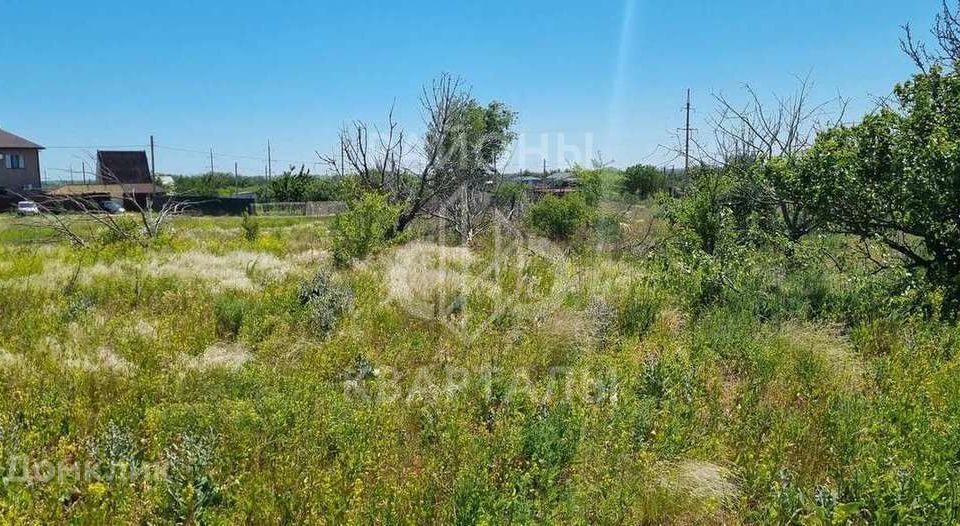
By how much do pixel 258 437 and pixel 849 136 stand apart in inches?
244

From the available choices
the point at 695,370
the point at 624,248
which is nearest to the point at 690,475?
the point at 695,370

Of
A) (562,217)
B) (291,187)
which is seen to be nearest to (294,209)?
(291,187)

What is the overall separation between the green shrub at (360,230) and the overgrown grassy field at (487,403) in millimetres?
3121

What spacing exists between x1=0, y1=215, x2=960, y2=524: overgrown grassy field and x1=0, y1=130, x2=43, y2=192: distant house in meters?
37.8

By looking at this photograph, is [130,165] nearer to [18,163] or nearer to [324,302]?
[18,163]

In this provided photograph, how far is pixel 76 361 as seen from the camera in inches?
174

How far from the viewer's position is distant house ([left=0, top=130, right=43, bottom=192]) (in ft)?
Result: 114

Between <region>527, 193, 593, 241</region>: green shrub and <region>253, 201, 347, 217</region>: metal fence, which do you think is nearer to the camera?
<region>527, 193, 593, 241</region>: green shrub

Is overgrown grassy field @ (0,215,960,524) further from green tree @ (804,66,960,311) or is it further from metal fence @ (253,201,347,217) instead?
metal fence @ (253,201,347,217)

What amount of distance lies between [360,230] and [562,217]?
681cm

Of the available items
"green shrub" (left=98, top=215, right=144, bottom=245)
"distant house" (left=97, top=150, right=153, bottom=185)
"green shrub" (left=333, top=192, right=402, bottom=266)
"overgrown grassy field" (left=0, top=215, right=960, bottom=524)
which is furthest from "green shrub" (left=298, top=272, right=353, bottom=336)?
"distant house" (left=97, top=150, right=153, bottom=185)

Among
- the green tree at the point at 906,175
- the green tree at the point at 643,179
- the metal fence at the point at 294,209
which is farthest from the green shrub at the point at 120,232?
the green tree at the point at 643,179

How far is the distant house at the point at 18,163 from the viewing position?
114 ft

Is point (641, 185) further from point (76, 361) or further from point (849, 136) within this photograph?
point (76, 361)
